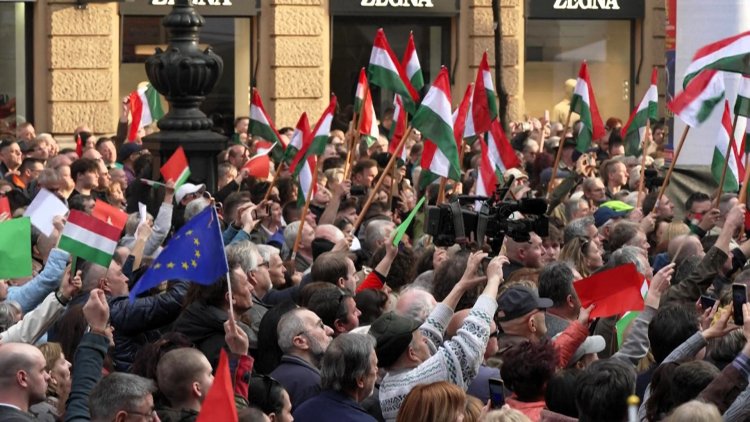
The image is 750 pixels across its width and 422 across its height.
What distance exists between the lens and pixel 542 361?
6965mm

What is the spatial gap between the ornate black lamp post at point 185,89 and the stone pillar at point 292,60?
31.3 feet

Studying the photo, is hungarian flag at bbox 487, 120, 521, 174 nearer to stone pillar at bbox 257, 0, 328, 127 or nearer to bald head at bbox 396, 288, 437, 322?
bald head at bbox 396, 288, 437, 322

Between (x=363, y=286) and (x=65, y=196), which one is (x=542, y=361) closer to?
(x=363, y=286)

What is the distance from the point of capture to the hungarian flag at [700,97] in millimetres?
12930

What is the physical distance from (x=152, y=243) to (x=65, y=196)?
9.85 feet

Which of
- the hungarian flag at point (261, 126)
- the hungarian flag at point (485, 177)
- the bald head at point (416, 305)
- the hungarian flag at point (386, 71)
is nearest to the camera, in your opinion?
the bald head at point (416, 305)

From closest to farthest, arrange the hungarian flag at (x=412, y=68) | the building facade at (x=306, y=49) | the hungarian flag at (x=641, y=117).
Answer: the hungarian flag at (x=412, y=68)
the hungarian flag at (x=641, y=117)
the building facade at (x=306, y=49)

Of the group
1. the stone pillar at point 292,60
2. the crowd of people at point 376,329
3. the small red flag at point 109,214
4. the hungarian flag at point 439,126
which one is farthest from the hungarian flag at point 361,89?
the stone pillar at point 292,60

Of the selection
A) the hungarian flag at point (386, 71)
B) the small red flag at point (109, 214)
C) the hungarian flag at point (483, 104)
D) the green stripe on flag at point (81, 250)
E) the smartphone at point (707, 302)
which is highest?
the hungarian flag at point (386, 71)

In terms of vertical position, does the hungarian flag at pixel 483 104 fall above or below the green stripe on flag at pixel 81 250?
above

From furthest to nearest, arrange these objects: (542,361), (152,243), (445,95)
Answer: (445,95)
(152,243)
(542,361)

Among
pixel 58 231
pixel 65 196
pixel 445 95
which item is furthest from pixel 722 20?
pixel 58 231

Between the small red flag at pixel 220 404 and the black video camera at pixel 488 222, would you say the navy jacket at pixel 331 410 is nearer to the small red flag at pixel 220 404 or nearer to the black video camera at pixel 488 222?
the small red flag at pixel 220 404

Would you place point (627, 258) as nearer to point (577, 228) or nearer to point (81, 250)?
point (577, 228)
